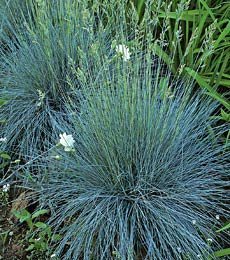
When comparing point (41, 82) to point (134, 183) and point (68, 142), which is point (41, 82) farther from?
point (134, 183)

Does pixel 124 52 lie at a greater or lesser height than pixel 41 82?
greater

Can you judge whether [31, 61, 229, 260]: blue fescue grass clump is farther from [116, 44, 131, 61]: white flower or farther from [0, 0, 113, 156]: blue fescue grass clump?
[0, 0, 113, 156]: blue fescue grass clump

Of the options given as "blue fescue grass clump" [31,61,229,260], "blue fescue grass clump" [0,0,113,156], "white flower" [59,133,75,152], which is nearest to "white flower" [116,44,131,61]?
"blue fescue grass clump" [31,61,229,260]

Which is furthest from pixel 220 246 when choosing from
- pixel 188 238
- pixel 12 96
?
pixel 12 96

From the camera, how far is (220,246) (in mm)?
2246

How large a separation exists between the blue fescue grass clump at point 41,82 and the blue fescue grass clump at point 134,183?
43 cm

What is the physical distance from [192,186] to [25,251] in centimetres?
80

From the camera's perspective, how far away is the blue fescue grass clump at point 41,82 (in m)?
2.78

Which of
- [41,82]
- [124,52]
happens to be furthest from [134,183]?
[41,82]

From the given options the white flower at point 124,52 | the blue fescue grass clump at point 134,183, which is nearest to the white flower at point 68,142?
the blue fescue grass clump at point 134,183

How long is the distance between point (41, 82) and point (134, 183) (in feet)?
2.99

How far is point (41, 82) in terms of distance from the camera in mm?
2887

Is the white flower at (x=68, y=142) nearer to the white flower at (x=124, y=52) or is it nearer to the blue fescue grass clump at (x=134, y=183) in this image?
the blue fescue grass clump at (x=134, y=183)

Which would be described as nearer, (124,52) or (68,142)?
(124,52)
